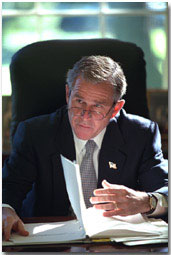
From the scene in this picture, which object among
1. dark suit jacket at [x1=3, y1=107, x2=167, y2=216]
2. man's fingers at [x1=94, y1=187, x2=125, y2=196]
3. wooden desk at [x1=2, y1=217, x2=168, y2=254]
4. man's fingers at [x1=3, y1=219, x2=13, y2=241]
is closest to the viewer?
wooden desk at [x1=2, y1=217, x2=168, y2=254]

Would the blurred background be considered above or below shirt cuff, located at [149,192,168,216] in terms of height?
above

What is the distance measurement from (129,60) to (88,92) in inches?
9.3

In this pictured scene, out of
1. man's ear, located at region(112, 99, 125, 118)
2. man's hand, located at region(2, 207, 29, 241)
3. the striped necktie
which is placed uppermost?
man's ear, located at region(112, 99, 125, 118)

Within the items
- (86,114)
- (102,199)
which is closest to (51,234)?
(102,199)

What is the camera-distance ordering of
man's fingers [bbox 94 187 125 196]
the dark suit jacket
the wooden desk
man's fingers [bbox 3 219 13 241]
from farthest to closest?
the dark suit jacket
man's fingers [bbox 94 187 125 196]
man's fingers [bbox 3 219 13 241]
the wooden desk

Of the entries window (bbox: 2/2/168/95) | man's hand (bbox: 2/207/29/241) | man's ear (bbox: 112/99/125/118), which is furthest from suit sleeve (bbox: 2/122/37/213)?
man's ear (bbox: 112/99/125/118)

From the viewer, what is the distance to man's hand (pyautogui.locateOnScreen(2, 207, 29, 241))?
1299mm

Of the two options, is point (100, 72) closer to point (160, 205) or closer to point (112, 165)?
point (112, 165)

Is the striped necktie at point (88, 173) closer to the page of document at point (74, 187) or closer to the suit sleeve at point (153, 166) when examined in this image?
the page of document at point (74, 187)

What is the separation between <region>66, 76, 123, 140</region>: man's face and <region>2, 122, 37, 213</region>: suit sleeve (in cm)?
21

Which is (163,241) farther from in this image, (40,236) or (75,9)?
(75,9)

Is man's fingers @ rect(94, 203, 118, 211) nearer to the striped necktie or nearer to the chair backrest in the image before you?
the striped necktie

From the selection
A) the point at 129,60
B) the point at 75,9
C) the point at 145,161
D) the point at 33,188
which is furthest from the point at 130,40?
the point at 33,188

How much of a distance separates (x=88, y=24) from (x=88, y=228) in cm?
79
